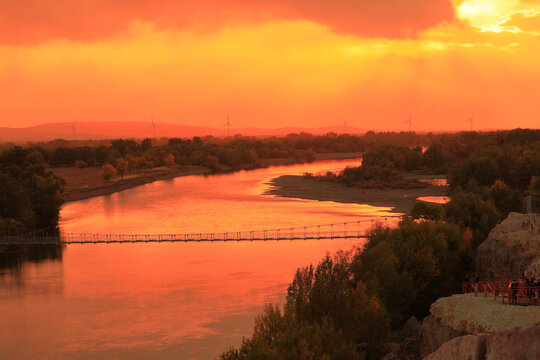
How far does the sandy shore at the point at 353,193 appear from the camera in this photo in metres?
78.5

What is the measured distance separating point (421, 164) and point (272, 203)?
5188 centimetres

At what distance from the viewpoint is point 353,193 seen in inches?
3514

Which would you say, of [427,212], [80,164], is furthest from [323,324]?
[80,164]

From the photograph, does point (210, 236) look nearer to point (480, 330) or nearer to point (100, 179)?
point (480, 330)

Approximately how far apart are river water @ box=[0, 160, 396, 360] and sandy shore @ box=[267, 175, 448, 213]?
9.54 metres

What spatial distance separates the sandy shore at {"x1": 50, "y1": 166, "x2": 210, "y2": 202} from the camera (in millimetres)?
93100

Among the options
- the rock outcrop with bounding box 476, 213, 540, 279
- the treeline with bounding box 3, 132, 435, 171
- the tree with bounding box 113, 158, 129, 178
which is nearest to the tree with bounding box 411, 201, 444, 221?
the rock outcrop with bounding box 476, 213, 540, 279

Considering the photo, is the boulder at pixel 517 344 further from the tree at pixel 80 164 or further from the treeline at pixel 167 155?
the tree at pixel 80 164

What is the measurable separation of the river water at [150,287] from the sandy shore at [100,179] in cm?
2417

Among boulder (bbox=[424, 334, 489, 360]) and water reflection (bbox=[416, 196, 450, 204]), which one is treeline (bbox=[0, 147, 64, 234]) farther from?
boulder (bbox=[424, 334, 489, 360])

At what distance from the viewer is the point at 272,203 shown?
76.8m

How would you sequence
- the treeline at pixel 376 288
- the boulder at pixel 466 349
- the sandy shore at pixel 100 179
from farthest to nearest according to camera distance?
the sandy shore at pixel 100 179
the treeline at pixel 376 288
the boulder at pixel 466 349

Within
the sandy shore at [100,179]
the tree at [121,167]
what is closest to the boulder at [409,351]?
the sandy shore at [100,179]

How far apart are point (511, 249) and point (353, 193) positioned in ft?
213
